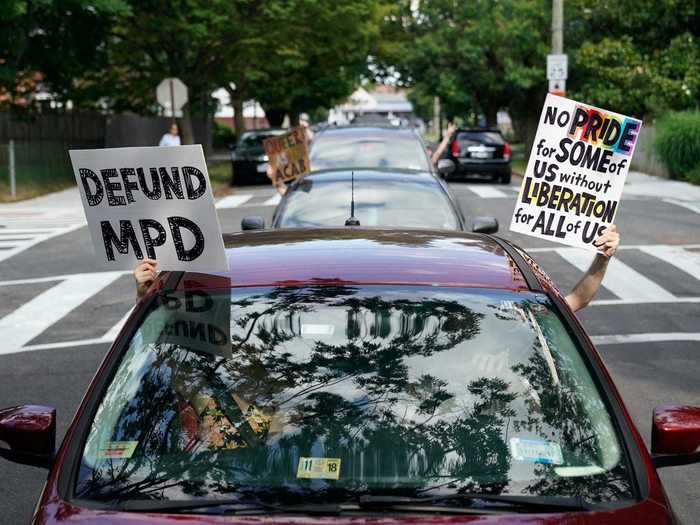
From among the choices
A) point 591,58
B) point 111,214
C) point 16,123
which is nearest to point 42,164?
point 16,123

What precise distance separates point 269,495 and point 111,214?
6.32 ft

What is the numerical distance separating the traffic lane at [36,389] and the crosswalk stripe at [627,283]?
18.5 ft

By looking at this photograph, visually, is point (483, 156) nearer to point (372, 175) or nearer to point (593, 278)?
point (372, 175)

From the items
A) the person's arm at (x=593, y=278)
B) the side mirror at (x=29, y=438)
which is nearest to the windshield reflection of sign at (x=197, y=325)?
the side mirror at (x=29, y=438)

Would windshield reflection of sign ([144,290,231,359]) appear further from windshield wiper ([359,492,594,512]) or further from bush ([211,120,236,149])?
bush ([211,120,236,149])

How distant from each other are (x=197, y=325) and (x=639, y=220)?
1783cm

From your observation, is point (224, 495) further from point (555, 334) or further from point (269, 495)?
point (555, 334)

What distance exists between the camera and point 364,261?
13.4 ft

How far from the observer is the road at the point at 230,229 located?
813 cm

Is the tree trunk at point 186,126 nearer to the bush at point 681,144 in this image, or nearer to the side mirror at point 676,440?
Answer: the bush at point 681,144

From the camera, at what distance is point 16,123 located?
31891mm

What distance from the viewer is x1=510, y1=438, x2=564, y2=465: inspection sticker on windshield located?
3.32 meters

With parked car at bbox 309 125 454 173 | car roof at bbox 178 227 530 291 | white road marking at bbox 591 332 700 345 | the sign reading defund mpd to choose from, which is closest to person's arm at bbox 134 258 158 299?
car roof at bbox 178 227 530 291

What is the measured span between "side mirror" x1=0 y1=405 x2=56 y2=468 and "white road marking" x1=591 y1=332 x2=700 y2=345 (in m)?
7.10
